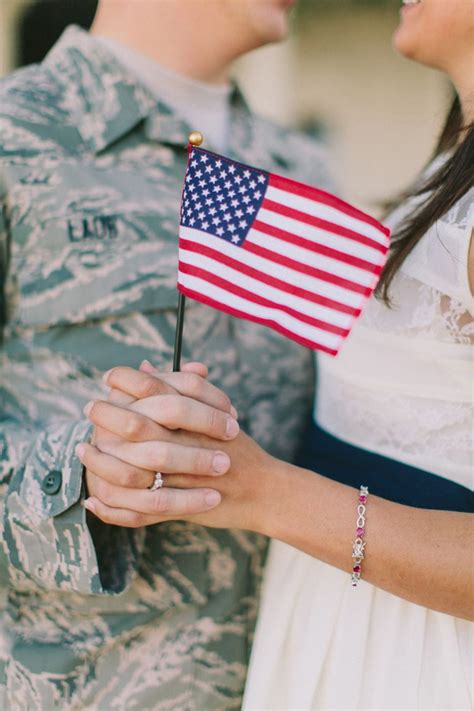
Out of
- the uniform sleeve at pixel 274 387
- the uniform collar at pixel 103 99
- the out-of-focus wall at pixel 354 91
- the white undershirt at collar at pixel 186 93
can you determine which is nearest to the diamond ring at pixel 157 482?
the uniform sleeve at pixel 274 387

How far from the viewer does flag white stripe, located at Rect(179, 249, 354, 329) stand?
123cm

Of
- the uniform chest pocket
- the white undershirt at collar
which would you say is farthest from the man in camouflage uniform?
the white undershirt at collar

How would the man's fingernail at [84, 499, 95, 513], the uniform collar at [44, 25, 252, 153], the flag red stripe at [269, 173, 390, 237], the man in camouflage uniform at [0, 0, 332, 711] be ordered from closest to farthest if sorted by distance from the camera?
the flag red stripe at [269, 173, 390, 237] → the man's fingernail at [84, 499, 95, 513] → the man in camouflage uniform at [0, 0, 332, 711] → the uniform collar at [44, 25, 252, 153]

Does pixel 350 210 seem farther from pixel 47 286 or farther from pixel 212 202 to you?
pixel 47 286

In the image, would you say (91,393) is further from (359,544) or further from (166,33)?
(166,33)

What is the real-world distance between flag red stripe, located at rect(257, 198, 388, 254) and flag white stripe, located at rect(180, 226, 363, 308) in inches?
3.1

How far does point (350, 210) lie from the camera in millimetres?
1191

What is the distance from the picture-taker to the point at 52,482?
136 centimetres

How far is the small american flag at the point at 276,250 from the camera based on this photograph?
3.95 feet

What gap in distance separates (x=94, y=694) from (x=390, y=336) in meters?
0.90

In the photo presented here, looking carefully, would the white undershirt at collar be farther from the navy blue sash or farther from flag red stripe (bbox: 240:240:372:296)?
the navy blue sash

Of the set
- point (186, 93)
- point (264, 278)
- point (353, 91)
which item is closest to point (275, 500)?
point (264, 278)

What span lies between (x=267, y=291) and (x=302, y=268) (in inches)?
2.7

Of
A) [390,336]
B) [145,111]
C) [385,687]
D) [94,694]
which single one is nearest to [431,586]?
[385,687]
